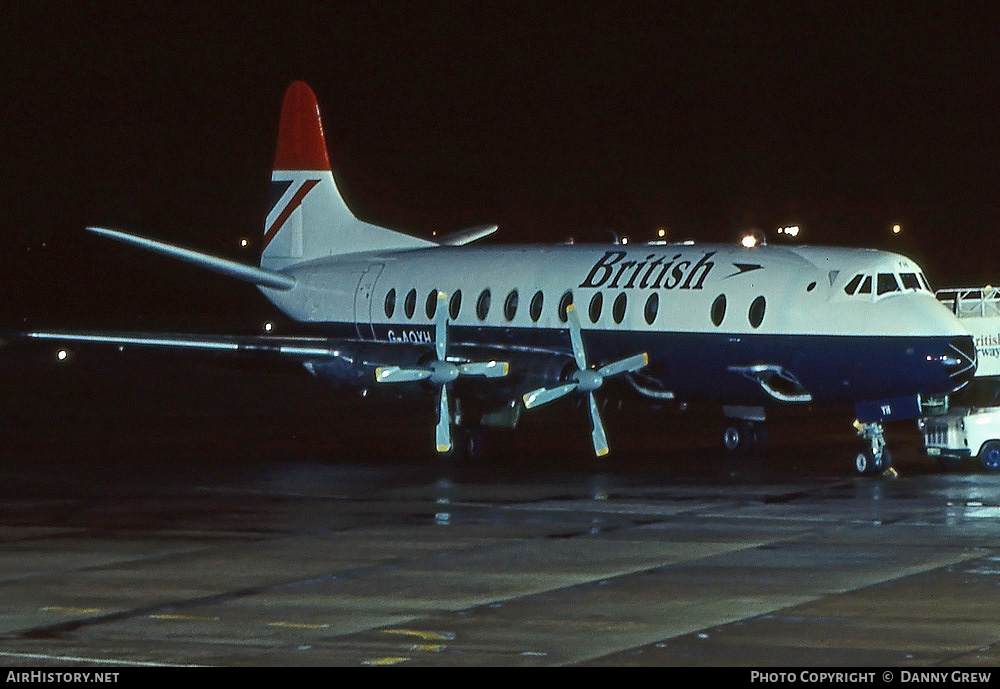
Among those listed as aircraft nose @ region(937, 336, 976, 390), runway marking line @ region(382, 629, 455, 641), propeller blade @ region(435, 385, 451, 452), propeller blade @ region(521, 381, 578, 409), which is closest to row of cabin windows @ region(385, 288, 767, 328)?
propeller blade @ region(521, 381, 578, 409)

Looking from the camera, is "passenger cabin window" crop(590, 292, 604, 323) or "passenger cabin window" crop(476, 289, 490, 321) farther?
"passenger cabin window" crop(476, 289, 490, 321)

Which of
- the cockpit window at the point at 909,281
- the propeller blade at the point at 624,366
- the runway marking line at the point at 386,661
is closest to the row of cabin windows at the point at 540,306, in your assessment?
the propeller blade at the point at 624,366

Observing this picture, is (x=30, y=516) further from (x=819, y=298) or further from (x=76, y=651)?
(x=819, y=298)

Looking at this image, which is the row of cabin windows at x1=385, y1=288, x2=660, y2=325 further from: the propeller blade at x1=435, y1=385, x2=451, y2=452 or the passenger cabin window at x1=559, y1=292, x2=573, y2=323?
the propeller blade at x1=435, y1=385, x2=451, y2=452

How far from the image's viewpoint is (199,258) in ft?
96.9

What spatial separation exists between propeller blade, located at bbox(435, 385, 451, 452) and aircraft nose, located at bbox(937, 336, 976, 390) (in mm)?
7849

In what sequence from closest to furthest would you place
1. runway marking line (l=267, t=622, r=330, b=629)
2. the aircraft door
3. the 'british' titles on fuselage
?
runway marking line (l=267, t=622, r=330, b=629) < the 'british' titles on fuselage < the aircraft door

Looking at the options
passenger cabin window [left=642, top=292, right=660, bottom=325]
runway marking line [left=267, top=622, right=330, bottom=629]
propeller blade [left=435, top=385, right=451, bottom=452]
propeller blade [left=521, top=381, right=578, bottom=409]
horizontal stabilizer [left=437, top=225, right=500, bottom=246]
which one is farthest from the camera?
horizontal stabilizer [left=437, top=225, right=500, bottom=246]

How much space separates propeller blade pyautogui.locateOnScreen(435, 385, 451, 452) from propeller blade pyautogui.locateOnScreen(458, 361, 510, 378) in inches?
18.1

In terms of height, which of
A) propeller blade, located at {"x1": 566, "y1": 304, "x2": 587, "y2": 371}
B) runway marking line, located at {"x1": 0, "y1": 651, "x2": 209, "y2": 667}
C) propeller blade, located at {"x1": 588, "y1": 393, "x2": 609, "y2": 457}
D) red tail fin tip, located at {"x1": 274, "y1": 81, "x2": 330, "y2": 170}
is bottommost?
runway marking line, located at {"x1": 0, "y1": 651, "x2": 209, "y2": 667}

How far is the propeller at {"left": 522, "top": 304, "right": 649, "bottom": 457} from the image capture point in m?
24.8

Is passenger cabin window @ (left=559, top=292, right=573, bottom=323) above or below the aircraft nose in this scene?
above

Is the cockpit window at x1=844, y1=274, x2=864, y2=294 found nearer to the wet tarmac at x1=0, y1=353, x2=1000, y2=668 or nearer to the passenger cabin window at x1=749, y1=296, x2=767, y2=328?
the passenger cabin window at x1=749, y1=296, x2=767, y2=328

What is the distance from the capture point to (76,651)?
11.8 meters
